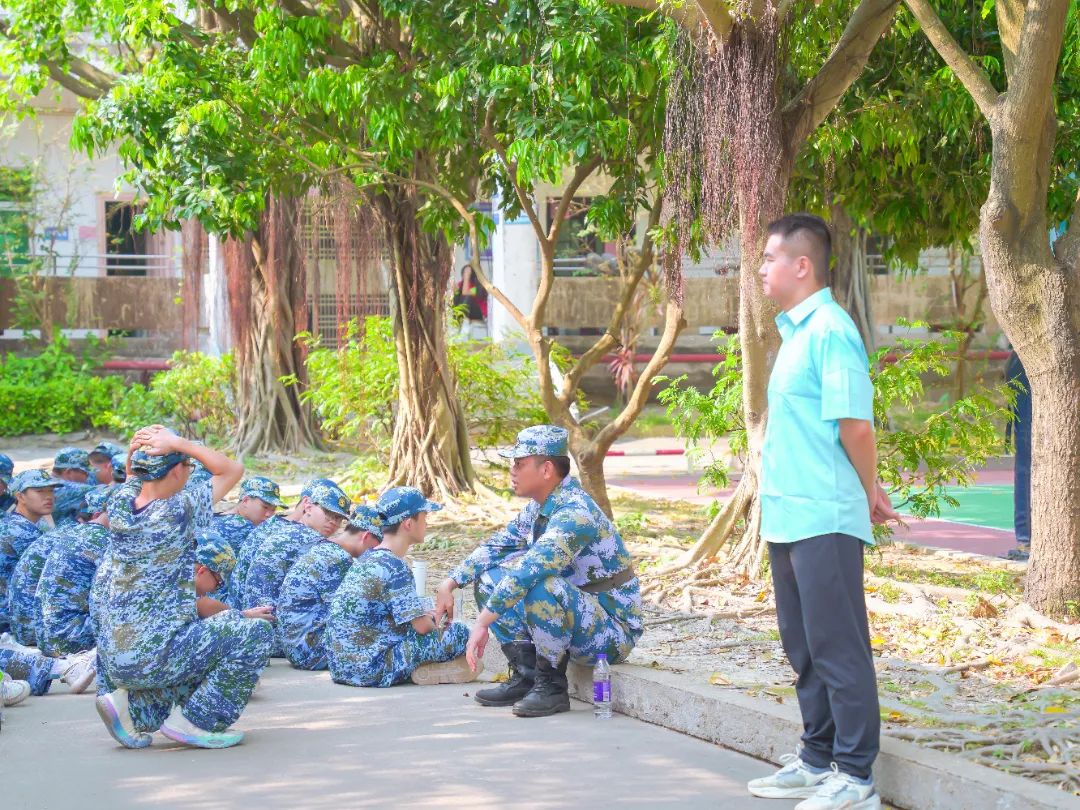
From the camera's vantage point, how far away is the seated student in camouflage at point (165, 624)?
5.23 m

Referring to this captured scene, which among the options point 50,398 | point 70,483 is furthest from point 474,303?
point 70,483

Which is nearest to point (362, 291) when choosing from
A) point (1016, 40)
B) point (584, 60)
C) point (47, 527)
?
point (584, 60)

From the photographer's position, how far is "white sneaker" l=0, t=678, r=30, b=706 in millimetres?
6340

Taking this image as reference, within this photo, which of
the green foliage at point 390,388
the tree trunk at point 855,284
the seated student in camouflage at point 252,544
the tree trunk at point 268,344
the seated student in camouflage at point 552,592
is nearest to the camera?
the seated student in camouflage at point 552,592

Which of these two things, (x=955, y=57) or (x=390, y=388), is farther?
(x=390, y=388)

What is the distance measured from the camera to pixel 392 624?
6.66m

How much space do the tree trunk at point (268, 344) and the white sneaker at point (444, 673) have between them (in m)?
11.6

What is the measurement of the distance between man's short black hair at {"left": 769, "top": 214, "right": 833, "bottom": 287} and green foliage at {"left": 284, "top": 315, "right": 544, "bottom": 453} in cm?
978

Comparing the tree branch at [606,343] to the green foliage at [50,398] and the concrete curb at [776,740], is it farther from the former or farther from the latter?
the green foliage at [50,398]

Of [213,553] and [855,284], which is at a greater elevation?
[855,284]

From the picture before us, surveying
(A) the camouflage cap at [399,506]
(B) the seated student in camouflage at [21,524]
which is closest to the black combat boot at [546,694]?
(A) the camouflage cap at [399,506]

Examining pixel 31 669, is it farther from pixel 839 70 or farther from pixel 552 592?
pixel 839 70

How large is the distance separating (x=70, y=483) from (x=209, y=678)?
3.60m

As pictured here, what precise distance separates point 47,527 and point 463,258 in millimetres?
18505
